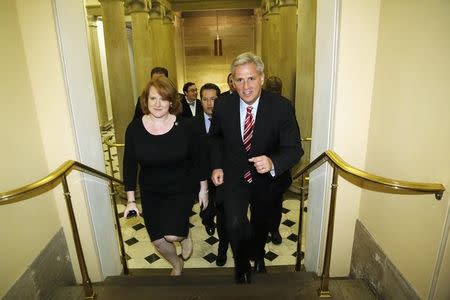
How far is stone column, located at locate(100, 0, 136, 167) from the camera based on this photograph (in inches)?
234

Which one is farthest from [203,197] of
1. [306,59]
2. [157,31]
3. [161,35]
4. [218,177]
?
[161,35]

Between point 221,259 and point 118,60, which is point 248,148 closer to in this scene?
point 221,259

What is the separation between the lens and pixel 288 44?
8461 millimetres

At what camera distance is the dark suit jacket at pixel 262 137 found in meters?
2.87

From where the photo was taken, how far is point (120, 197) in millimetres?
6375

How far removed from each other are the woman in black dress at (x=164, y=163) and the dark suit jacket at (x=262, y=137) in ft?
0.97

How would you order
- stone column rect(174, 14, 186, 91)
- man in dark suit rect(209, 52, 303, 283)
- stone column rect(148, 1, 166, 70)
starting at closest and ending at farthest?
man in dark suit rect(209, 52, 303, 283)
stone column rect(148, 1, 166, 70)
stone column rect(174, 14, 186, 91)

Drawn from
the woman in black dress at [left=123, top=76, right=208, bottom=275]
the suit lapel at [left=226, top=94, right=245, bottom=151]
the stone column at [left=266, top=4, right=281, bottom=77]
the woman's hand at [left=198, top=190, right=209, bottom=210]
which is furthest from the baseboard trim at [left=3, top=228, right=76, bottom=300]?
the stone column at [left=266, top=4, right=281, bottom=77]

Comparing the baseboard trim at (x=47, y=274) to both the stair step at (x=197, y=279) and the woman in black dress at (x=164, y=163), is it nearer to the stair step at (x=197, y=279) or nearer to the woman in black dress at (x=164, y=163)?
the stair step at (x=197, y=279)

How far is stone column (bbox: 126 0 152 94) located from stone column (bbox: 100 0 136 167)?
1.41m

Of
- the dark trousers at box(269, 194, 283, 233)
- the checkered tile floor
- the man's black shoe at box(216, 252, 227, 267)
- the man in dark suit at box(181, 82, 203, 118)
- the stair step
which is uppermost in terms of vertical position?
the man in dark suit at box(181, 82, 203, 118)

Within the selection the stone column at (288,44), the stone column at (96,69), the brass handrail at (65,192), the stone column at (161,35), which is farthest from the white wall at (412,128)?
the stone column at (96,69)

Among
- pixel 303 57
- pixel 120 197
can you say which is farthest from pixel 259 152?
pixel 120 197

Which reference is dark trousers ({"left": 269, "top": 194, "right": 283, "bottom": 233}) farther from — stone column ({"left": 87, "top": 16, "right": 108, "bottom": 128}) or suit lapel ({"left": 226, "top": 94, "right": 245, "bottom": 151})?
stone column ({"left": 87, "top": 16, "right": 108, "bottom": 128})
